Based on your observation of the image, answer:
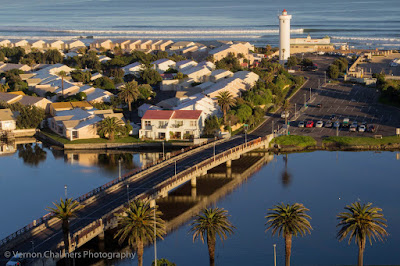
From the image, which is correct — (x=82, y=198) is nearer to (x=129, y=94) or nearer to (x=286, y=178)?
(x=286, y=178)

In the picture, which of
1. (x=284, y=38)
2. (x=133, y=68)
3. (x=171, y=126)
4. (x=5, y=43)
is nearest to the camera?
(x=171, y=126)

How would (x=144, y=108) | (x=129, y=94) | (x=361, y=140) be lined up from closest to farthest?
(x=361, y=140)
(x=144, y=108)
(x=129, y=94)

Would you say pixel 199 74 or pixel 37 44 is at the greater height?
pixel 37 44

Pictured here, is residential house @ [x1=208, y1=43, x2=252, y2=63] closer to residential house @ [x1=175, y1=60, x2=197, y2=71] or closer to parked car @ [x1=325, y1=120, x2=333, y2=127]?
residential house @ [x1=175, y1=60, x2=197, y2=71]

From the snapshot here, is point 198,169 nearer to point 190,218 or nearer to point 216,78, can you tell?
point 190,218

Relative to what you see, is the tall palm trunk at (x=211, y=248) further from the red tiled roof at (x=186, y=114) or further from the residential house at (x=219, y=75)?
the residential house at (x=219, y=75)

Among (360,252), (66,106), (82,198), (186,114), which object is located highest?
(186,114)

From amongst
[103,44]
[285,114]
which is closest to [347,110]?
[285,114]
